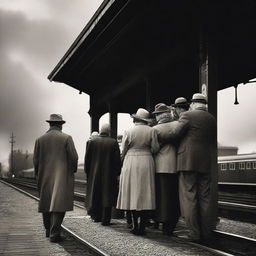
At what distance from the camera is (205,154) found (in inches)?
255

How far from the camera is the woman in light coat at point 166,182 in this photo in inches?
270

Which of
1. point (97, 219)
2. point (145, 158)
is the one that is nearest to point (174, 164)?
point (145, 158)

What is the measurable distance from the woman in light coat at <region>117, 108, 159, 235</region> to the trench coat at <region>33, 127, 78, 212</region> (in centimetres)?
87

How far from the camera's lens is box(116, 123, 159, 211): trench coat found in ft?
22.8

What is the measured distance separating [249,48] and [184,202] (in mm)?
4234

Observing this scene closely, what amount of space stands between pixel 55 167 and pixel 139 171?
4.14 feet

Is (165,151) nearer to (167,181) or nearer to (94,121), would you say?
(167,181)

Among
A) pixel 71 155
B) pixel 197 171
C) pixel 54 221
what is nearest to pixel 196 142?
pixel 197 171

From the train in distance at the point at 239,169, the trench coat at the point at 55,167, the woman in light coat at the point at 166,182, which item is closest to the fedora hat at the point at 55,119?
the trench coat at the point at 55,167

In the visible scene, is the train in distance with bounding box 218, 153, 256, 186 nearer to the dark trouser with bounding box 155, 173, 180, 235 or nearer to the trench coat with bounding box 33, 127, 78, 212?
the dark trouser with bounding box 155, 173, 180, 235

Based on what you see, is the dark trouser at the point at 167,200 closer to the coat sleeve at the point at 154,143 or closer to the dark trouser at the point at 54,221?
the coat sleeve at the point at 154,143

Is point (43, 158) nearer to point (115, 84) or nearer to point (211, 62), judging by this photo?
point (211, 62)

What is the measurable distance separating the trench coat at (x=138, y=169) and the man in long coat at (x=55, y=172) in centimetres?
86

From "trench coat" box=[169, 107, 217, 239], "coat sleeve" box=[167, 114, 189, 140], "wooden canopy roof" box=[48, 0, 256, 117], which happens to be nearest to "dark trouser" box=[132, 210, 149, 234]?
"trench coat" box=[169, 107, 217, 239]
